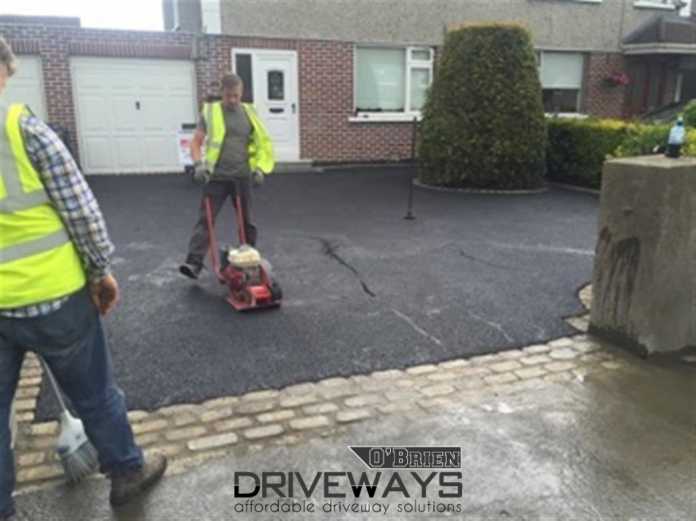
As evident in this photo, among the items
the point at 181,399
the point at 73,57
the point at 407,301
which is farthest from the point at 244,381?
the point at 73,57

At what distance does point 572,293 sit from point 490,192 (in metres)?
5.84

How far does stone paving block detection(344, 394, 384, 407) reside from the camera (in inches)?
143

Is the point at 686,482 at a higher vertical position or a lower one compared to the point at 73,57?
lower

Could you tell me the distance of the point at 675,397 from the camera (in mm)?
3732

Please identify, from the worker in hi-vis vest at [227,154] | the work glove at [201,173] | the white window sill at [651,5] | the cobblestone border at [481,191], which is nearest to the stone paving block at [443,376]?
the worker in hi-vis vest at [227,154]

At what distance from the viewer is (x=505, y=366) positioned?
4.16 metres

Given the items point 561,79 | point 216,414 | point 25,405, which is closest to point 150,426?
point 216,414

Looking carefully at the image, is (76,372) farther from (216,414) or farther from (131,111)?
(131,111)

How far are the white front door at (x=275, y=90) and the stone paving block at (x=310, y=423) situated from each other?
10.7 metres

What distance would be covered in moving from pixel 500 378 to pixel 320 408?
1.14 m

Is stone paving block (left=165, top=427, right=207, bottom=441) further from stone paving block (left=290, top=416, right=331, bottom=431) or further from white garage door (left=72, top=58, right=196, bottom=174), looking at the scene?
white garage door (left=72, top=58, right=196, bottom=174)

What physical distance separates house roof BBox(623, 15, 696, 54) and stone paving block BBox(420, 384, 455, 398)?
14727 mm

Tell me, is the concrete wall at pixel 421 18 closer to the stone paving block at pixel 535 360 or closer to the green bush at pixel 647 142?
the green bush at pixel 647 142

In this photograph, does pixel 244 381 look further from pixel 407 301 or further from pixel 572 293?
pixel 572 293
